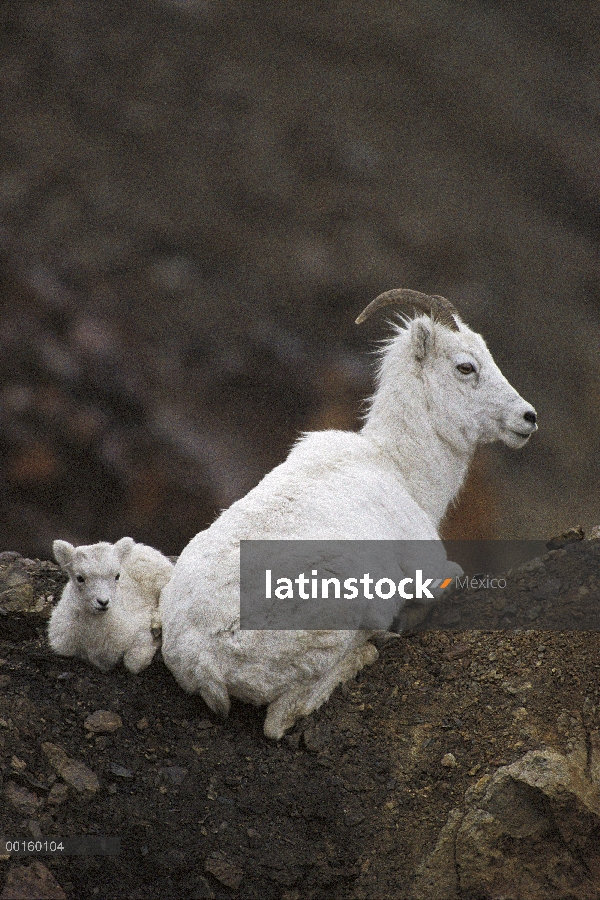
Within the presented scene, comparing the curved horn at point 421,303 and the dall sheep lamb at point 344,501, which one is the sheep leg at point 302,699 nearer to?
the dall sheep lamb at point 344,501

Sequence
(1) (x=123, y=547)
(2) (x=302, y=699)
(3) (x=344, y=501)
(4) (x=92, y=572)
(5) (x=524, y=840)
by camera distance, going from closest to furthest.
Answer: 1. (5) (x=524, y=840)
2. (2) (x=302, y=699)
3. (4) (x=92, y=572)
4. (1) (x=123, y=547)
5. (3) (x=344, y=501)

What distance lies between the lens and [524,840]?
3.29m

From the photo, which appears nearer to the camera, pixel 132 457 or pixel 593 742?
pixel 593 742

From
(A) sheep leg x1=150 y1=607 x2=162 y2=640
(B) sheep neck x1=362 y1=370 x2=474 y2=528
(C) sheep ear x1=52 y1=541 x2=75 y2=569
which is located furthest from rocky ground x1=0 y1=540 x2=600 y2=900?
(B) sheep neck x1=362 y1=370 x2=474 y2=528

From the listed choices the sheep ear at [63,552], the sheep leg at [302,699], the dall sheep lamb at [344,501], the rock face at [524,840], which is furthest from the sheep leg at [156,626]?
the rock face at [524,840]

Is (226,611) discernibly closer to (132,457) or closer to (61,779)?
(61,779)

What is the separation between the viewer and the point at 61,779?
355 cm

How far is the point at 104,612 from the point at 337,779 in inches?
51.0

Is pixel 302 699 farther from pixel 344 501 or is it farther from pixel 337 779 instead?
pixel 344 501

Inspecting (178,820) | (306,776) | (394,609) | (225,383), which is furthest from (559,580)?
(225,383)

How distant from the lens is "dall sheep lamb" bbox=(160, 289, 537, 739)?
3709 mm

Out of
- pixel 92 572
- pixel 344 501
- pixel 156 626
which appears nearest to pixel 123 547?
pixel 92 572

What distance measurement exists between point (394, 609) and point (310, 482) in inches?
29.7

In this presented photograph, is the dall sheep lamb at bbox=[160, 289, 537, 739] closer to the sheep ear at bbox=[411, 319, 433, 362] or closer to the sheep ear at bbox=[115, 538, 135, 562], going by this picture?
the sheep ear at bbox=[411, 319, 433, 362]
